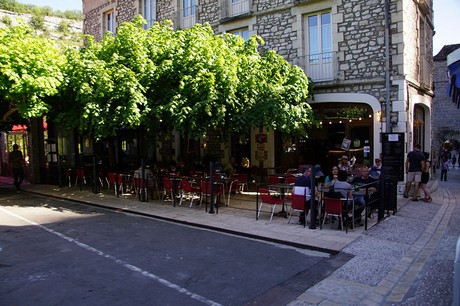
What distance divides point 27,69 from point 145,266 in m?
7.60

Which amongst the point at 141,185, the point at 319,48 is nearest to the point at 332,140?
the point at 319,48

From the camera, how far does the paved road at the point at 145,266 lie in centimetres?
458

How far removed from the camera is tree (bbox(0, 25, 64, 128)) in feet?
32.8

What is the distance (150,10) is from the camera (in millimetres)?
18391

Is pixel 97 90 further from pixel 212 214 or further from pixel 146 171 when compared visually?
pixel 212 214

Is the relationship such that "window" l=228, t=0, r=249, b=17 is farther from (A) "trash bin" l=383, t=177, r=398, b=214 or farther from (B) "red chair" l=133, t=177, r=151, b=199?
(A) "trash bin" l=383, t=177, r=398, b=214

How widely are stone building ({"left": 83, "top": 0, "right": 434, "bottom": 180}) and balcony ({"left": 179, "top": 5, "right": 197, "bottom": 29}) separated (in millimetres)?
169

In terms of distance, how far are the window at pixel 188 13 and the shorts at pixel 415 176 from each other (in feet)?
36.4

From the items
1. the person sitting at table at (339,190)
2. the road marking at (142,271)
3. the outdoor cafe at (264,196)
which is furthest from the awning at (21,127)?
the person sitting at table at (339,190)

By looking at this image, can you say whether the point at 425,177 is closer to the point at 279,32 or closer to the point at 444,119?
the point at 279,32

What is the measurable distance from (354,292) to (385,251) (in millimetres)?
1997

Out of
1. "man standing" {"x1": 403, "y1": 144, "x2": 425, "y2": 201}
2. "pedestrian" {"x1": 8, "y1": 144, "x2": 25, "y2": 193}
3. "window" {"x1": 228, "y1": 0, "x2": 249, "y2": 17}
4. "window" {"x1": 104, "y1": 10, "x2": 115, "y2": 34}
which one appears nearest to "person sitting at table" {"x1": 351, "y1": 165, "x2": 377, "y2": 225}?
"man standing" {"x1": 403, "y1": 144, "x2": 425, "y2": 201}

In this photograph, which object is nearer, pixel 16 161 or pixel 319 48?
pixel 319 48

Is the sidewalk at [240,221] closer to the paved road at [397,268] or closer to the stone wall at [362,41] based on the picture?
the paved road at [397,268]
